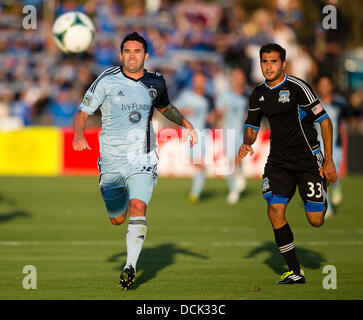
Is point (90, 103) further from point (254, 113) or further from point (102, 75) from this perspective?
point (254, 113)

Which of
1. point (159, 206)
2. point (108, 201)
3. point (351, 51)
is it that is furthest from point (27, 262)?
point (351, 51)

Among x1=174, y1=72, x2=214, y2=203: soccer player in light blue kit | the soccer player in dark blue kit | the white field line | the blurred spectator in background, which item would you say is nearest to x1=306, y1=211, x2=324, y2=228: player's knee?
the soccer player in dark blue kit

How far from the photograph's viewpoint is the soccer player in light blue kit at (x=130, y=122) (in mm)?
8414

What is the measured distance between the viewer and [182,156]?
24359 millimetres

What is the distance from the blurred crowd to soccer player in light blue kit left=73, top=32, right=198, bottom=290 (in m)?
15.6

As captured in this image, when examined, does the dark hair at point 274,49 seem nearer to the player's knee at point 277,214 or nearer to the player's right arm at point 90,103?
the player's knee at point 277,214

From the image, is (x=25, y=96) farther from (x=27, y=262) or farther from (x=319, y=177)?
(x=319, y=177)

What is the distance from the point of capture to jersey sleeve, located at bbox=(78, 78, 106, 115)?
333 inches

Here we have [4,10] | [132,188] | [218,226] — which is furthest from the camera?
[4,10]

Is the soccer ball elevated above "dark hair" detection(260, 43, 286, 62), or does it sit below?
above

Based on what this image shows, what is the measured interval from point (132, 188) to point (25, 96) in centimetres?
1780

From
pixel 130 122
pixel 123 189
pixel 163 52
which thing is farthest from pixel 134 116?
pixel 163 52

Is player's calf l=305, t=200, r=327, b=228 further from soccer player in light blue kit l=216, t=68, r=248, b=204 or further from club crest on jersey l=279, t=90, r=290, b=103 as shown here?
soccer player in light blue kit l=216, t=68, r=248, b=204

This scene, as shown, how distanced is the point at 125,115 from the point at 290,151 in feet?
5.97
